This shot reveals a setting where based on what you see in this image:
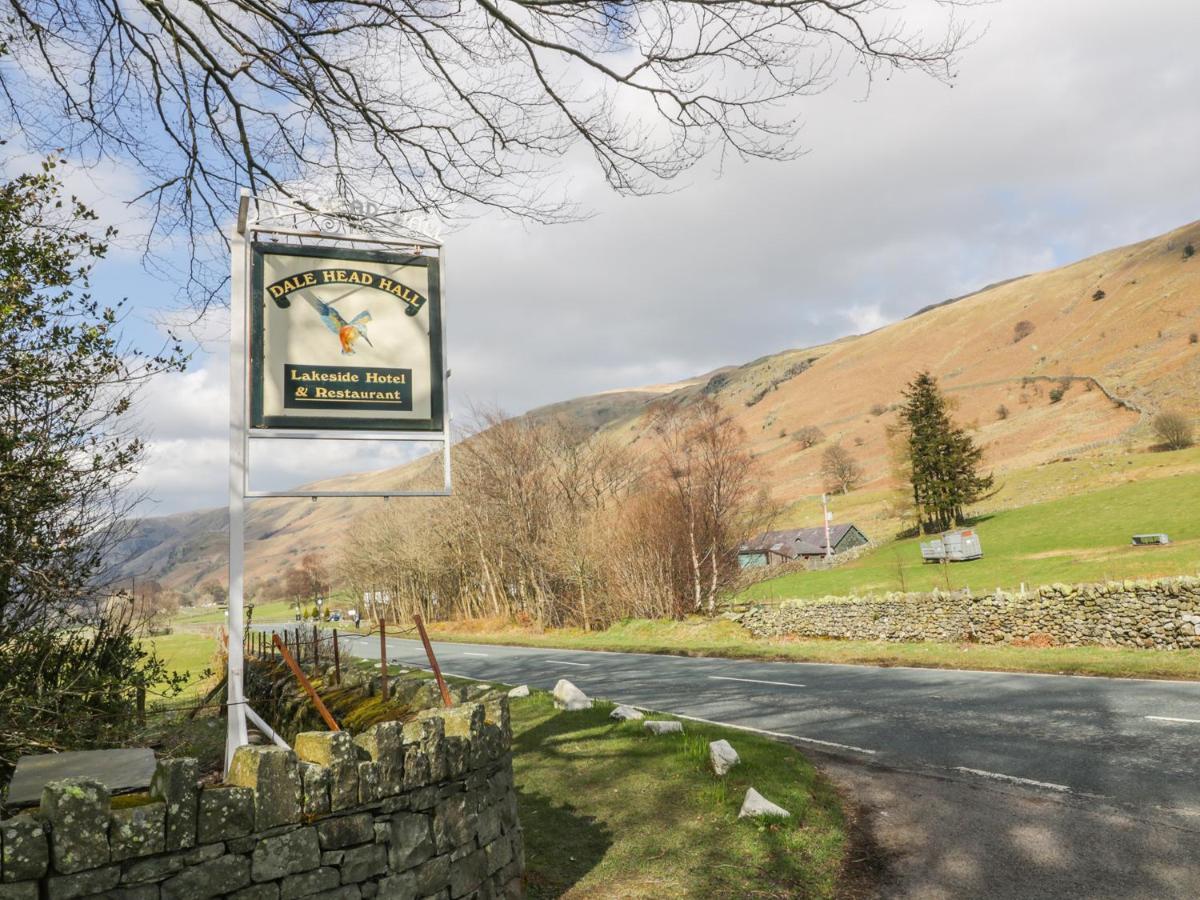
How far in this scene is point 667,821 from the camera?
655cm

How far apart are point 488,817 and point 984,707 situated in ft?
28.6

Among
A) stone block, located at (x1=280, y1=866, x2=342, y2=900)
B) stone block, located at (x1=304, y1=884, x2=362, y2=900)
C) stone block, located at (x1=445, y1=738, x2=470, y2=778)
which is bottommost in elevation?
stone block, located at (x1=304, y1=884, x2=362, y2=900)

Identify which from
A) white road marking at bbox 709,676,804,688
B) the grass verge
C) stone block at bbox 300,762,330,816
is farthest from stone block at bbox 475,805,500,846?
the grass verge

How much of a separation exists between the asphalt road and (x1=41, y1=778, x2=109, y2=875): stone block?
4968mm

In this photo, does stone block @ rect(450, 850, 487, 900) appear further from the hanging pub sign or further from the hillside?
the hillside

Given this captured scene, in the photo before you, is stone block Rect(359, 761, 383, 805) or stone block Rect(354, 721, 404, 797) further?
stone block Rect(354, 721, 404, 797)

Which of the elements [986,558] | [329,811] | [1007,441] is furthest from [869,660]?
[1007,441]

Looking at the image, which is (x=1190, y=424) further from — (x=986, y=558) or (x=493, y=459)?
(x=493, y=459)

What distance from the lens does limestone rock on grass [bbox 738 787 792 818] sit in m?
6.45

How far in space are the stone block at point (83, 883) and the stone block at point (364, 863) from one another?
110cm

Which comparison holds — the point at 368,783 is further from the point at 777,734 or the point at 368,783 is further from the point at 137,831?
the point at 777,734

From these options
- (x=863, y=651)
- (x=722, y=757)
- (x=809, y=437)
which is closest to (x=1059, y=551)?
(x=863, y=651)

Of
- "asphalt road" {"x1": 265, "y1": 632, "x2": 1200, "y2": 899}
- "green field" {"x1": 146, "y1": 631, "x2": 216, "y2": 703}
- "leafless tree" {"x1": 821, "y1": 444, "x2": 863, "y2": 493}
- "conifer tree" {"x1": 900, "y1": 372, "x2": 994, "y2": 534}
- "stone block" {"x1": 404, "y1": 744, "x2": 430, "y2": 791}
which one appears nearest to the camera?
"stone block" {"x1": 404, "y1": 744, "x2": 430, "y2": 791}

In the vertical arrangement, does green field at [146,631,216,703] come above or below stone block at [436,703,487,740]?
below
